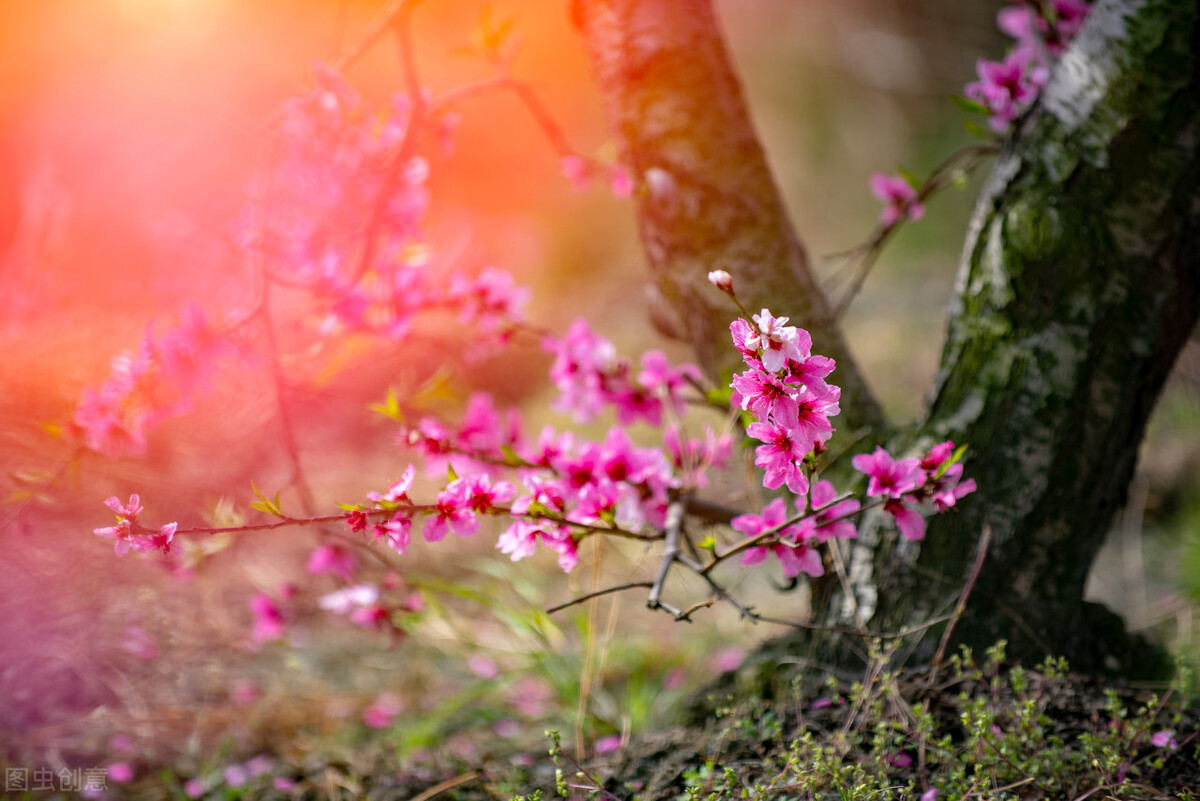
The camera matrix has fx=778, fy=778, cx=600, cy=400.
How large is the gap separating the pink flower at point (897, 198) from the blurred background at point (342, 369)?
0.16m

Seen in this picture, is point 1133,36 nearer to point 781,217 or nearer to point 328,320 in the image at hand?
point 781,217

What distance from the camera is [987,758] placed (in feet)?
3.52

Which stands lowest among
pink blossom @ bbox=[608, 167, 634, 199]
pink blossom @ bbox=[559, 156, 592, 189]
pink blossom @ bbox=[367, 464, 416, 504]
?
pink blossom @ bbox=[367, 464, 416, 504]

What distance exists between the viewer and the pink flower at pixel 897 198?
1.61 m

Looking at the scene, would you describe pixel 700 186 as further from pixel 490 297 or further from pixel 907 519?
pixel 907 519

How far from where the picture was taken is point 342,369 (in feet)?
10.4

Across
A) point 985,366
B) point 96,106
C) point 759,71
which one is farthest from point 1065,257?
point 96,106

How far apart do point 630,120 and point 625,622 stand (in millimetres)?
1617

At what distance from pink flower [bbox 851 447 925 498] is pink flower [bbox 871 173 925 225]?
0.74 metres

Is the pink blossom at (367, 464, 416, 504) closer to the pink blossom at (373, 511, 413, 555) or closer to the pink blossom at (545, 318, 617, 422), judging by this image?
the pink blossom at (373, 511, 413, 555)

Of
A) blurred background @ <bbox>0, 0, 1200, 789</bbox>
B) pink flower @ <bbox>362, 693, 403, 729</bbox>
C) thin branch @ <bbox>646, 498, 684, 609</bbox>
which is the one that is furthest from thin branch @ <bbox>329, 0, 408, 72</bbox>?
pink flower @ <bbox>362, 693, 403, 729</bbox>

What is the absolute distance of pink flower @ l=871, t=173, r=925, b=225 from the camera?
1.61 meters

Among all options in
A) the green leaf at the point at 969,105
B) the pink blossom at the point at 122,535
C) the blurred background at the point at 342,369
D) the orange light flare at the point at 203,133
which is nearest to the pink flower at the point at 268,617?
the blurred background at the point at 342,369

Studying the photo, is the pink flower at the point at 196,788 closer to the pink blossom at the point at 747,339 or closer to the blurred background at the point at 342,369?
the blurred background at the point at 342,369
